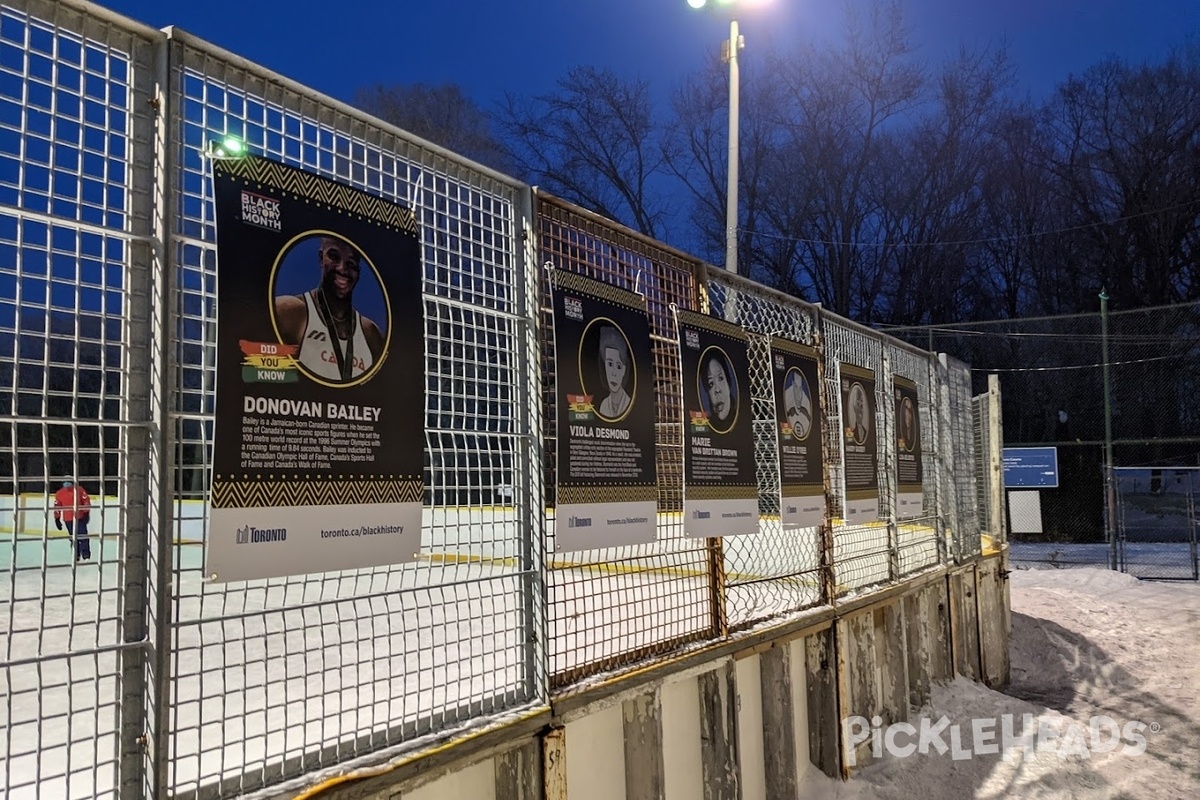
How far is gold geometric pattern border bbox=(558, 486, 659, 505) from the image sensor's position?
10.3 ft

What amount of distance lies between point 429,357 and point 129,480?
928 mm

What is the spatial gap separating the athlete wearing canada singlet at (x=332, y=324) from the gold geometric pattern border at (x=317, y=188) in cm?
11

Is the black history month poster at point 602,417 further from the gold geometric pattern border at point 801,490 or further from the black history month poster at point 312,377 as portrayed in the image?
the gold geometric pattern border at point 801,490

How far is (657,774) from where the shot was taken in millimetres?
3535

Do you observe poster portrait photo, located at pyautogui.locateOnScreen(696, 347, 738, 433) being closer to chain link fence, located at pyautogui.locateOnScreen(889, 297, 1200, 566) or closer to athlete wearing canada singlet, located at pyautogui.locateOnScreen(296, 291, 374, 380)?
athlete wearing canada singlet, located at pyautogui.locateOnScreen(296, 291, 374, 380)

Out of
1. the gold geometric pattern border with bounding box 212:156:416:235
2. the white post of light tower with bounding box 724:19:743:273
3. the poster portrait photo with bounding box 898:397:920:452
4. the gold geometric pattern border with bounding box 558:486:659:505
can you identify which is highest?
the white post of light tower with bounding box 724:19:743:273

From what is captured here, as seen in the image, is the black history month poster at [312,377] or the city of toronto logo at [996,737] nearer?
the black history month poster at [312,377]

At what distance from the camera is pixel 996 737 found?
6121 millimetres

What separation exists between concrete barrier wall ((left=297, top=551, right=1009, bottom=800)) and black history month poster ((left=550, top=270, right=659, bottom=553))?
0.56 metres

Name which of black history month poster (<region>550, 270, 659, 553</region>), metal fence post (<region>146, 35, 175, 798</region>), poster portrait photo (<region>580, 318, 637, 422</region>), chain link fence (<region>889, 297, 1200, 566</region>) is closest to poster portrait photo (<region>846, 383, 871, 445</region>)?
black history month poster (<region>550, 270, 659, 553</region>)

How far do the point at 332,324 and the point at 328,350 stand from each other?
0.23 ft

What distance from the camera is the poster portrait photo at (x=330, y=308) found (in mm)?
2182

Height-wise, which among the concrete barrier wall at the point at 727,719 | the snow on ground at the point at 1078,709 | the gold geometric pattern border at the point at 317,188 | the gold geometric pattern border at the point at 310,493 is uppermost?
the gold geometric pattern border at the point at 317,188

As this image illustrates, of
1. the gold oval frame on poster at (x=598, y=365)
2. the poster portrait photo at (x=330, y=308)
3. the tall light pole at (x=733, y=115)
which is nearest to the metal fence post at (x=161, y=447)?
the poster portrait photo at (x=330, y=308)
